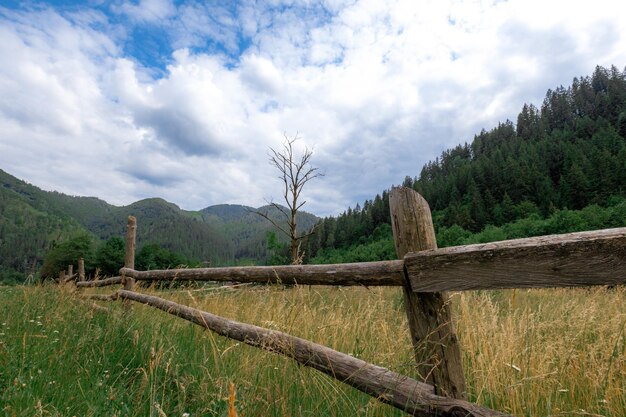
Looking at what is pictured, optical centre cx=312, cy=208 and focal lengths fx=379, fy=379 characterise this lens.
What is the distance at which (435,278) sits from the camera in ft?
5.93

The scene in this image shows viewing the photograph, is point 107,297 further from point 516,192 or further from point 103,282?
point 516,192

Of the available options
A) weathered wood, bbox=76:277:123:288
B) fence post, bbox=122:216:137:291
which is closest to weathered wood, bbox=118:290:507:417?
fence post, bbox=122:216:137:291

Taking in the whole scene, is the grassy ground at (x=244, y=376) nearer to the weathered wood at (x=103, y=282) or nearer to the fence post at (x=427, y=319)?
the fence post at (x=427, y=319)

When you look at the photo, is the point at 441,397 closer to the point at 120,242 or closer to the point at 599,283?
the point at 599,283

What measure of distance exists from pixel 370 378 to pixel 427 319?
17.0 inches

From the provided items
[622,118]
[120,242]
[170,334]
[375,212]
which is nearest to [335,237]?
[375,212]

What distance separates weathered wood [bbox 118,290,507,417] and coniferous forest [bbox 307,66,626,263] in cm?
5709

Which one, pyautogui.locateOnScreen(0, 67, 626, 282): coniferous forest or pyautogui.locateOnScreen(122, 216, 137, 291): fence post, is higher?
pyautogui.locateOnScreen(0, 67, 626, 282): coniferous forest

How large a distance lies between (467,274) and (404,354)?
64.1 inches

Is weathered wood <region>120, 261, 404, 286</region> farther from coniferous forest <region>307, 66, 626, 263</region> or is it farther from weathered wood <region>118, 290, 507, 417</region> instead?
coniferous forest <region>307, 66, 626, 263</region>

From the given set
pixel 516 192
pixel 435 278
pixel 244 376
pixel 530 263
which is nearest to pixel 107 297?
pixel 244 376

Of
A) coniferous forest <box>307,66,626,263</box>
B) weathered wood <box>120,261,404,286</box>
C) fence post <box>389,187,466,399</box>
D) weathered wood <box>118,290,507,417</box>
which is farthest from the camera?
coniferous forest <box>307,66,626,263</box>

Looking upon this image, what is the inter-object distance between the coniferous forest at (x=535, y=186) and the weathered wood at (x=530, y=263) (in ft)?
→ 188

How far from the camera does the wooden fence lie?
1.33m
